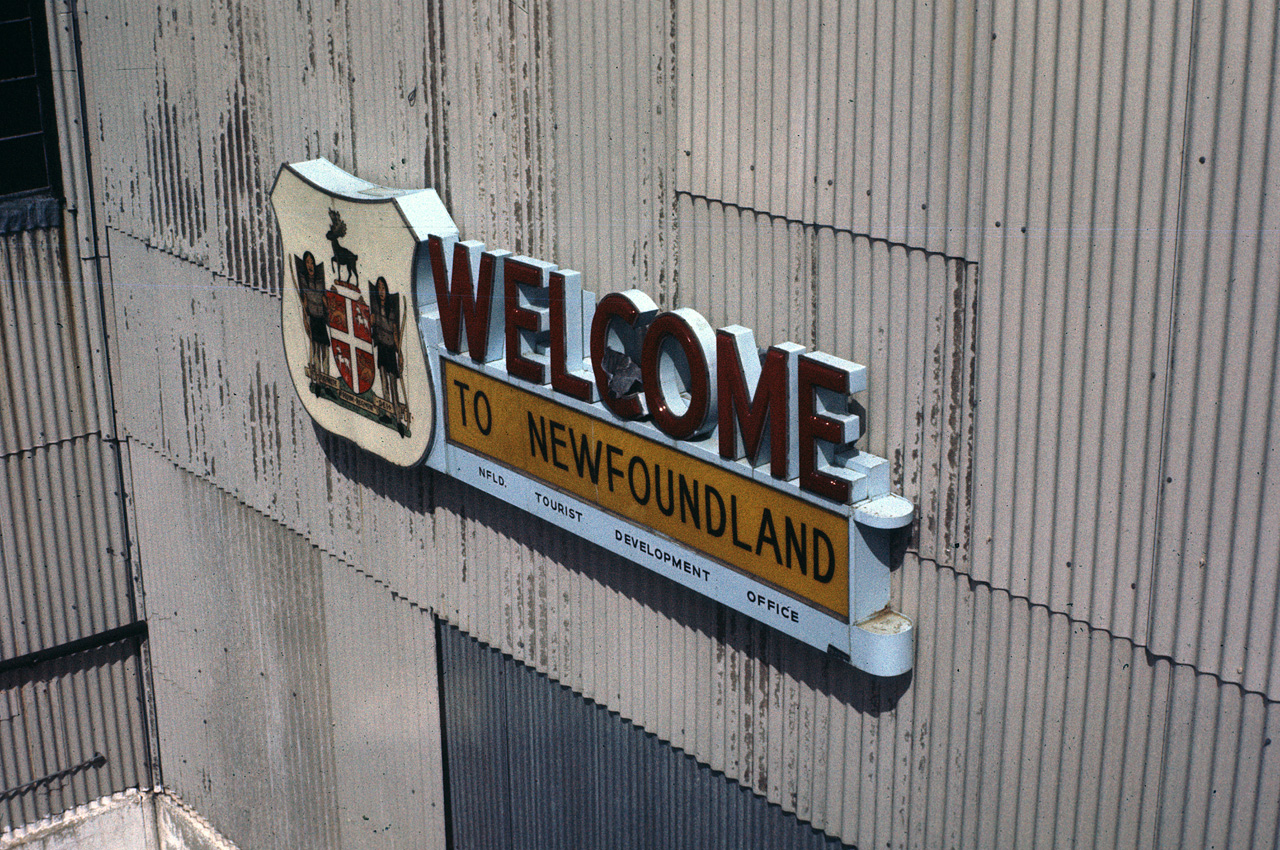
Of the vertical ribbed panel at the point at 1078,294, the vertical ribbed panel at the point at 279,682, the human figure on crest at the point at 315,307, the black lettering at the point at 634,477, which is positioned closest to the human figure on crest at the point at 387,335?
the human figure on crest at the point at 315,307

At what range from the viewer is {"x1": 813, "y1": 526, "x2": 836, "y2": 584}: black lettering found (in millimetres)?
7176

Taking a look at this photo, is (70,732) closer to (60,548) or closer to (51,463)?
(60,548)

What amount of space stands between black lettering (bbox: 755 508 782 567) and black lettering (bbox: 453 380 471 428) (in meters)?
2.65

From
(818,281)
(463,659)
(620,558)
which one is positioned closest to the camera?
(818,281)

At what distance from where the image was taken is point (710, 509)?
778cm

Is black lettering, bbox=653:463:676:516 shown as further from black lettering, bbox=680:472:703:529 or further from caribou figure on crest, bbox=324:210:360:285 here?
caribou figure on crest, bbox=324:210:360:285

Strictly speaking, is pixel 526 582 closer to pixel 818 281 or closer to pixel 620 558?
pixel 620 558

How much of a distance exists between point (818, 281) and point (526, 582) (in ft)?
11.8

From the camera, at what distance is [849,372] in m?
6.82

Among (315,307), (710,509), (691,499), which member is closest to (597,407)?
(691,499)

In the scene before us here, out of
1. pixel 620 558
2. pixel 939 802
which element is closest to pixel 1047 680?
pixel 939 802

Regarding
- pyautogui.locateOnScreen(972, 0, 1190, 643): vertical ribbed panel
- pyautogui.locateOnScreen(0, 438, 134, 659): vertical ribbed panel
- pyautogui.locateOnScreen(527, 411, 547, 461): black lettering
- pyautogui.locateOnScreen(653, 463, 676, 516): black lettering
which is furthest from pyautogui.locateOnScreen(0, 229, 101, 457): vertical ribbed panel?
pyautogui.locateOnScreen(972, 0, 1190, 643): vertical ribbed panel

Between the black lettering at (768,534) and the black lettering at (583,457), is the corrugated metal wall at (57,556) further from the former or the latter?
the black lettering at (768,534)

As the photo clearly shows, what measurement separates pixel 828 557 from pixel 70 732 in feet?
32.8
